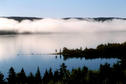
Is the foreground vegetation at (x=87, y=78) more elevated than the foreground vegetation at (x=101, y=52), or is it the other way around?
the foreground vegetation at (x=87, y=78)

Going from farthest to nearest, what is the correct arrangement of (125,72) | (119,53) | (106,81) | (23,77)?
(119,53), (23,77), (125,72), (106,81)

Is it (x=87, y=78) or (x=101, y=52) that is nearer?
(x=87, y=78)

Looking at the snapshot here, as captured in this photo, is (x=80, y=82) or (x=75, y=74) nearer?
A: (x=80, y=82)

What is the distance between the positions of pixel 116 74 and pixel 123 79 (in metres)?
2.67

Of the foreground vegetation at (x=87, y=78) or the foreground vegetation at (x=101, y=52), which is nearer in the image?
the foreground vegetation at (x=87, y=78)

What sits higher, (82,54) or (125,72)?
(125,72)

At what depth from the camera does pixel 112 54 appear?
163750 millimetres

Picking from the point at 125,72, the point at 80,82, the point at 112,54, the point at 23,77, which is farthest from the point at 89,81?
the point at 112,54

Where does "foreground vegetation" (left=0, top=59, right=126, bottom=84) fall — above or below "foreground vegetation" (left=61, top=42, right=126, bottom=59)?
above

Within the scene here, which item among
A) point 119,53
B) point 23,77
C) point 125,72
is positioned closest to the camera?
point 125,72

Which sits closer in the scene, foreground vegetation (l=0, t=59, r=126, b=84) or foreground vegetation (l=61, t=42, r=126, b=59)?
foreground vegetation (l=0, t=59, r=126, b=84)

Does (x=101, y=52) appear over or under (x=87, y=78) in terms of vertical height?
under

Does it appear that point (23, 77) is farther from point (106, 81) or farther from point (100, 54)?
point (100, 54)

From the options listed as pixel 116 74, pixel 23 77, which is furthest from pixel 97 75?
pixel 23 77
